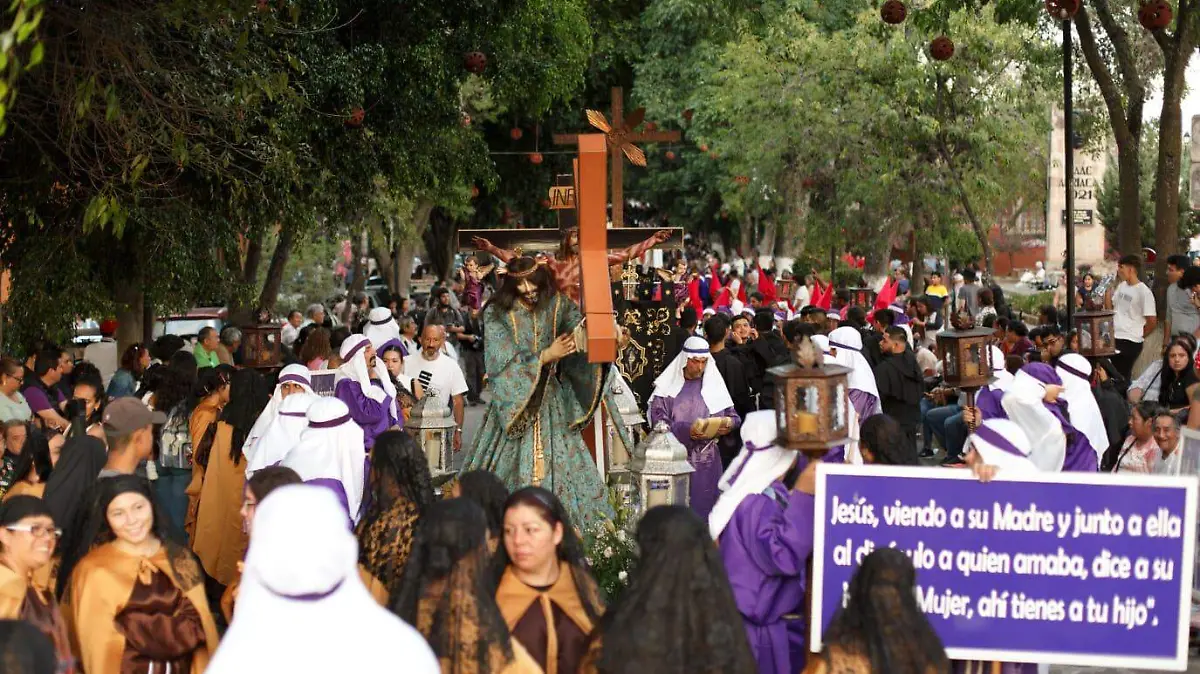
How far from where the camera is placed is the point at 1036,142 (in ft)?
92.7

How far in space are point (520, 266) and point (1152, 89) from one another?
22.4m

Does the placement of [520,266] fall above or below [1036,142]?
below

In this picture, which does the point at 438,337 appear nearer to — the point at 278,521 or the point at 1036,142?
the point at 278,521

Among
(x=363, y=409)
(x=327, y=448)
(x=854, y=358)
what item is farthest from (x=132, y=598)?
(x=854, y=358)

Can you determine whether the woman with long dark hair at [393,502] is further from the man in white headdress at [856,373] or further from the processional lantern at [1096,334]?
the processional lantern at [1096,334]

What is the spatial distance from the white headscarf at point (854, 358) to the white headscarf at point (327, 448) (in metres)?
4.15

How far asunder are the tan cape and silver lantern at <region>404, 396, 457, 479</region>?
645cm

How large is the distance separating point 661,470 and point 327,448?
2.38 m

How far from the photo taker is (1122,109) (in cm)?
1634

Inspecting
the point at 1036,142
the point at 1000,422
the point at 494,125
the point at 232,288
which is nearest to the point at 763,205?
the point at 494,125

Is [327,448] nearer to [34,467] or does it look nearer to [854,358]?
[34,467]

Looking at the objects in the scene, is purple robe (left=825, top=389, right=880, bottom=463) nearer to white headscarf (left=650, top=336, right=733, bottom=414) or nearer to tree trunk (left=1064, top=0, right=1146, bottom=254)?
white headscarf (left=650, top=336, right=733, bottom=414)

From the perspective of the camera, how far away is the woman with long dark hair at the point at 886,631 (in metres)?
5.09

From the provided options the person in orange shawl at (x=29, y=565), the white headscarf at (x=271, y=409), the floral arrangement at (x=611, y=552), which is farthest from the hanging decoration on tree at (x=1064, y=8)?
the person in orange shawl at (x=29, y=565)
